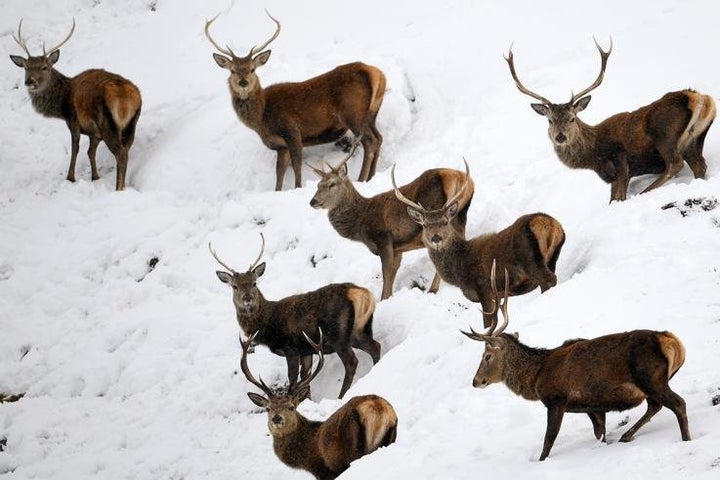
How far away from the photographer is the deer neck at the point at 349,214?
43.6 feet

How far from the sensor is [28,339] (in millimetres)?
14000

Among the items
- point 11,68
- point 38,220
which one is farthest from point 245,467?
point 11,68

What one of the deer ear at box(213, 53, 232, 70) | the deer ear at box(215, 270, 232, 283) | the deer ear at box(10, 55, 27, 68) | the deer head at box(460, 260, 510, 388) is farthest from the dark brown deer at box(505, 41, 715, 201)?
the deer ear at box(10, 55, 27, 68)

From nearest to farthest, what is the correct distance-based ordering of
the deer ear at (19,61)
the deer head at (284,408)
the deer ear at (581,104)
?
1. the deer head at (284,408)
2. the deer ear at (581,104)
3. the deer ear at (19,61)

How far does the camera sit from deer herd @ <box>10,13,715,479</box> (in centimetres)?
735

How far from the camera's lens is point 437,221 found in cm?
1155

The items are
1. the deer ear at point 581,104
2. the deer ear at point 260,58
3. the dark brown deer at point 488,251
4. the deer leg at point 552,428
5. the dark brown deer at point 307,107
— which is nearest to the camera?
the deer leg at point 552,428

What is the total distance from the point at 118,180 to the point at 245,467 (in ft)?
22.4

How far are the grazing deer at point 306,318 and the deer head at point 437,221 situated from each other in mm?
835

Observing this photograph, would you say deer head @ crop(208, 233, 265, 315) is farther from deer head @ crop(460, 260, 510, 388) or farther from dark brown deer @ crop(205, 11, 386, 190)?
deer head @ crop(460, 260, 510, 388)

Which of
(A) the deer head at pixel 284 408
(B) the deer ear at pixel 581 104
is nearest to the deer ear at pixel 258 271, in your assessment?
(A) the deer head at pixel 284 408

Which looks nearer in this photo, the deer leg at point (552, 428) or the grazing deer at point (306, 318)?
the deer leg at point (552, 428)

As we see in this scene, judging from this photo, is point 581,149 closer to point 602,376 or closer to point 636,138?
point 636,138

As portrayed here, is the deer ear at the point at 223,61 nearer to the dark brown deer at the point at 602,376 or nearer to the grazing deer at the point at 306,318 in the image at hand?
the grazing deer at the point at 306,318
